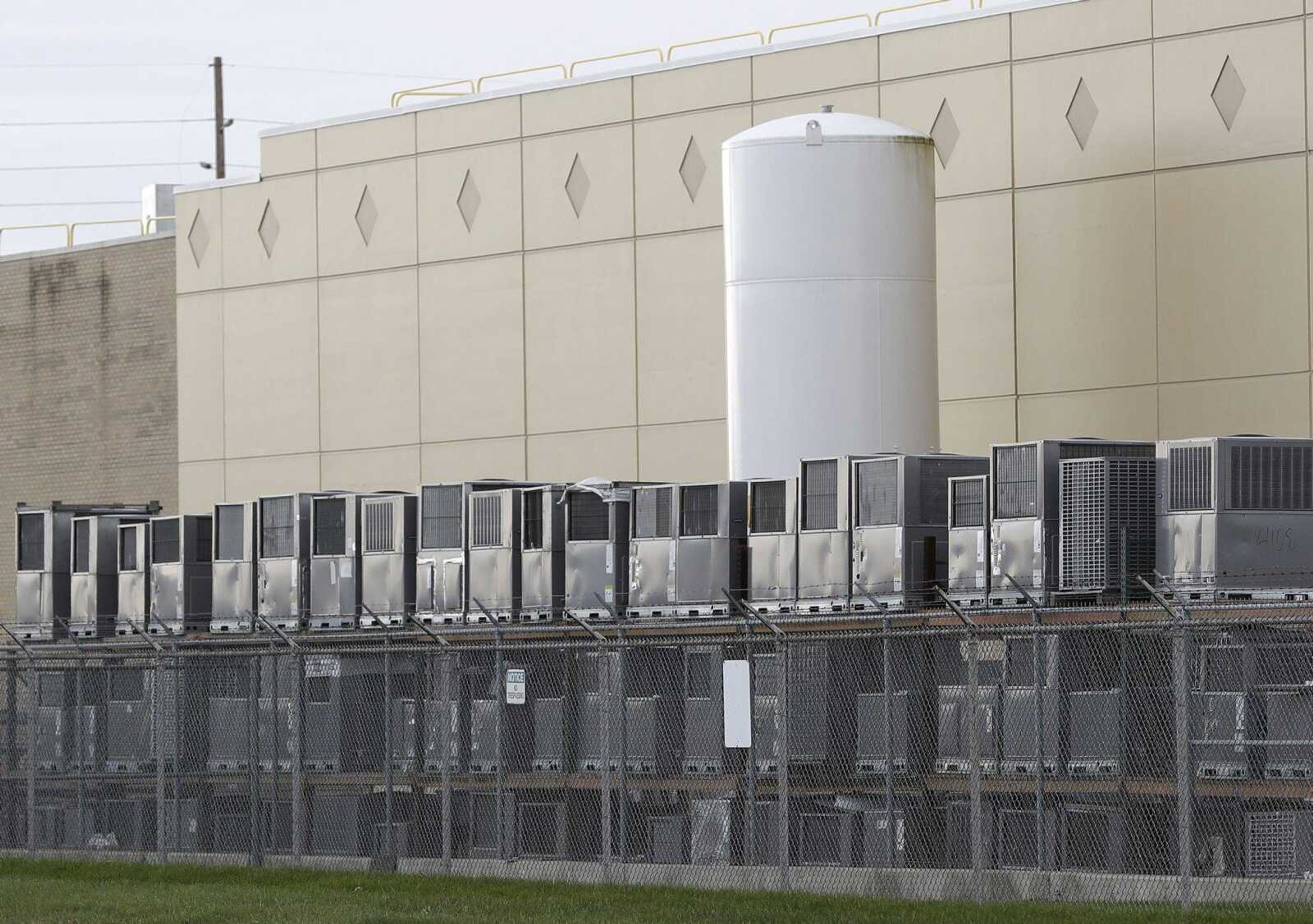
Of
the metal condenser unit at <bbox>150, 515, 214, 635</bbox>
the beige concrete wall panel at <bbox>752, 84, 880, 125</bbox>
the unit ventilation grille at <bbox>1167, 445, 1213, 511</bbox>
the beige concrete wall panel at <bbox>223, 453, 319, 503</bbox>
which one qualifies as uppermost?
the beige concrete wall panel at <bbox>752, 84, 880, 125</bbox>

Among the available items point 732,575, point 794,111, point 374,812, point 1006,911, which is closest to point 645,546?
point 732,575

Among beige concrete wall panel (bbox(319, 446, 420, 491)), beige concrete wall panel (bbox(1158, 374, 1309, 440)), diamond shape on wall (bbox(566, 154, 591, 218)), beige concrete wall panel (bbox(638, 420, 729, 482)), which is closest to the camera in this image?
beige concrete wall panel (bbox(1158, 374, 1309, 440))

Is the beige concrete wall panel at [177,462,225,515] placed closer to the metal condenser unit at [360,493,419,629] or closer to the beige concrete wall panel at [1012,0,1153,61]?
the metal condenser unit at [360,493,419,629]

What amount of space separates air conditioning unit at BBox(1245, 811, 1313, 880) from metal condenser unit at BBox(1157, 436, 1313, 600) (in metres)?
2.42

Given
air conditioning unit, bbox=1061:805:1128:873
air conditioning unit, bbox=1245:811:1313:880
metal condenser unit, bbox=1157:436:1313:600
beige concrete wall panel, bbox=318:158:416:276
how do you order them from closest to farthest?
1. air conditioning unit, bbox=1245:811:1313:880
2. air conditioning unit, bbox=1061:805:1128:873
3. metal condenser unit, bbox=1157:436:1313:600
4. beige concrete wall panel, bbox=318:158:416:276

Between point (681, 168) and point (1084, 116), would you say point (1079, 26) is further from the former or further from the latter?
point (681, 168)

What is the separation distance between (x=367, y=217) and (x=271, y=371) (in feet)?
10.7

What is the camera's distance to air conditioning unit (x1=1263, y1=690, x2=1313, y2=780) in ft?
59.4

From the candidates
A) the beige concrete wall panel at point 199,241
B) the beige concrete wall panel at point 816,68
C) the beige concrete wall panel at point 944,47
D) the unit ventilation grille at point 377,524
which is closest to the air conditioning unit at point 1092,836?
the unit ventilation grille at point 377,524

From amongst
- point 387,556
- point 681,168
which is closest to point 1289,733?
point 387,556

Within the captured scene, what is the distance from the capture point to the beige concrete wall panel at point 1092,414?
28.6 m

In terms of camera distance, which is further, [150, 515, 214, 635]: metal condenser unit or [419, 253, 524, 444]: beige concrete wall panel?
[419, 253, 524, 444]: beige concrete wall panel

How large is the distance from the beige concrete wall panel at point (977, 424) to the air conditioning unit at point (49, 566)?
11.4 m

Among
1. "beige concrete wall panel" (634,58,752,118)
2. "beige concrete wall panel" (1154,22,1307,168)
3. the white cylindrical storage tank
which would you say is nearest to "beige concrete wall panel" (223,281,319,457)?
"beige concrete wall panel" (634,58,752,118)
